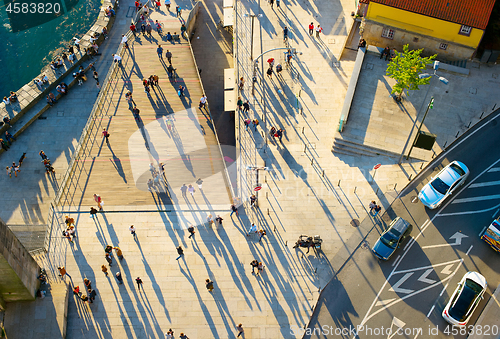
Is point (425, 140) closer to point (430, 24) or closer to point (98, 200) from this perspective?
point (430, 24)

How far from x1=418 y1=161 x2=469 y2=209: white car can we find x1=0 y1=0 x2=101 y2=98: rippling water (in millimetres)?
48621

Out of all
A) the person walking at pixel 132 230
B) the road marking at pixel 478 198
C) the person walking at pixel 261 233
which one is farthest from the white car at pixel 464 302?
the person walking at pixel 132 230

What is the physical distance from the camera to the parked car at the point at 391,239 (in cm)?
3325

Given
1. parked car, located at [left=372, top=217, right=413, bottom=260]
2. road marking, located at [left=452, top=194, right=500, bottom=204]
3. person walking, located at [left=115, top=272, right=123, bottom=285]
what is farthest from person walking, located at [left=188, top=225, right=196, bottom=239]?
road marking, located at [left=452, top=194, right=500, bottom=204]

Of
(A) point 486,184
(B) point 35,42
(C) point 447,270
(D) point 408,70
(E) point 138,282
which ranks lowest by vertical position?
(E) point 138,282

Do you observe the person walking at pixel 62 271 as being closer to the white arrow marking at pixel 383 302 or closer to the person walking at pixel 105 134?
the person walking at pixel 105 134

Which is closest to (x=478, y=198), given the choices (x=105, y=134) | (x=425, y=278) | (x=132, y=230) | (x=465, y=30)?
(x=425, y=278)

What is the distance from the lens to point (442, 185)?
35.5 metres

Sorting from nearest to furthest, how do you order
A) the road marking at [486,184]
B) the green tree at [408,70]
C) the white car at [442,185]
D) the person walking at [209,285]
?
the person walking at [209,285]
the white car at [442,185]
the road marking at [486,184]
the green tree at [408,70]

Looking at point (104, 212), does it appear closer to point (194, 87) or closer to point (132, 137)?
point (132, 137)

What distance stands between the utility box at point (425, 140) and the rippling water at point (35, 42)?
154 feet

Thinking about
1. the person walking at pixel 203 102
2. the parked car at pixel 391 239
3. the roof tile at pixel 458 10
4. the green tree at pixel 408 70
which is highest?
the roof tile at pixel 458 10

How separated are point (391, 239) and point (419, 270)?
121 inches

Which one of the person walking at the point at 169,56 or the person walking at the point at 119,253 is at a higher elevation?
the person walking at the point at 169,56
